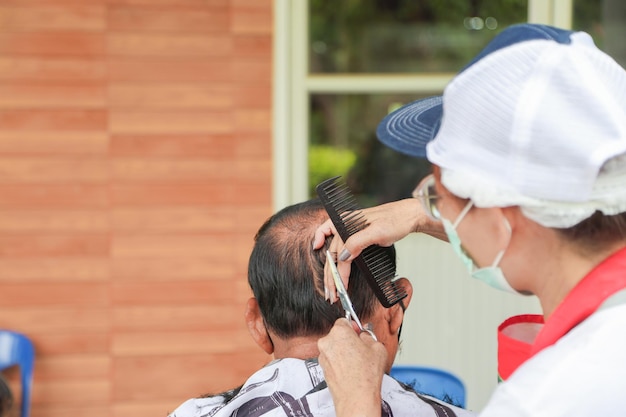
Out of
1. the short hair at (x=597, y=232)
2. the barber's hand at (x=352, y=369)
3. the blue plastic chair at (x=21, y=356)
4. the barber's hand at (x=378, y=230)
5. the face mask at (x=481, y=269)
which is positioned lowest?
the blue plastic chair at (x=21, y=356)

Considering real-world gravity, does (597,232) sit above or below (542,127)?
below

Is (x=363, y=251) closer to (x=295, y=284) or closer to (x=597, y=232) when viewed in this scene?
(x=295, y=284)

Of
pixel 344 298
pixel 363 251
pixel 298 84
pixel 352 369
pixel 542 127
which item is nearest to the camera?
pixel 542 127

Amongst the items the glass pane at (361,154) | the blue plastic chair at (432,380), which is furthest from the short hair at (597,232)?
the glass pane at (361,154)

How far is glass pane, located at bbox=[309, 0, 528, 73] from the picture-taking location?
3.49 meters

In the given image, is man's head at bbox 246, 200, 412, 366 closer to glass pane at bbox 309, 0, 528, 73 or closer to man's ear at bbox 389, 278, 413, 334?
man's ear at bbox 389, 278, 413, 334

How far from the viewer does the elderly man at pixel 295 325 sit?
1336 millimetres

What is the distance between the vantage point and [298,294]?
140 centimetres

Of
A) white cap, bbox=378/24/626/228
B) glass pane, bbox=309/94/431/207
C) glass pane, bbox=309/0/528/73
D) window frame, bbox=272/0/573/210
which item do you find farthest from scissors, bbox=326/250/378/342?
glass pane, bbox=309/0/528/73

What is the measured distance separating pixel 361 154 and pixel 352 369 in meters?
2.42

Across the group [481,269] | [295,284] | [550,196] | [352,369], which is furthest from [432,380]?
[550,196]

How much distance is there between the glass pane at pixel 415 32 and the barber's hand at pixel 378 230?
206 centimetres

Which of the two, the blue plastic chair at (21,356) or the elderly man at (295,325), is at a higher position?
the elderly man at (295,325)

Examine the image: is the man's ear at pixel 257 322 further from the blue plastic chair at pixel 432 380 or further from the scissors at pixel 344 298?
the blue plastic chair at pixel 432 380
